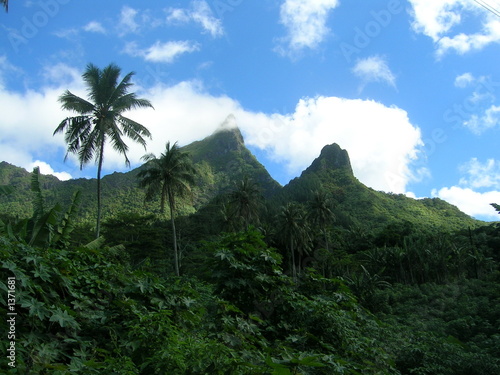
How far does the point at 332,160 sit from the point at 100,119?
9162 cm

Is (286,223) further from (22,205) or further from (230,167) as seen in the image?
(230,167)

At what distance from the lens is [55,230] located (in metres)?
7.95

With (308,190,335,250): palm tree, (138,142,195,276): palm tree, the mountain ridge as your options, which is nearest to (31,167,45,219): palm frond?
(138,142,195,276): palm tree

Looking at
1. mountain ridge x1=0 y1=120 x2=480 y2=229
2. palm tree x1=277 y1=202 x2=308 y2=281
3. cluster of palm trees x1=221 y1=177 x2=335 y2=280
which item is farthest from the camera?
mountain ridge x1=0 y1=120 x2=480 y2=229

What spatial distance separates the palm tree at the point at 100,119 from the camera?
1633 centimetres

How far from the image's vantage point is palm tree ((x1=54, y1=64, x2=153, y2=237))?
643 inches

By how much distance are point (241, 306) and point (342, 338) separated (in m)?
1.14

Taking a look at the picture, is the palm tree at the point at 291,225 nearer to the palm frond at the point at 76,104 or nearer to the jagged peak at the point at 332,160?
the palm frond at the point at 76,104

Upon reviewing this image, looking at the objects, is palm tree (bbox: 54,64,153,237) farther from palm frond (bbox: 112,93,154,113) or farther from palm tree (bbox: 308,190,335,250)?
palm tree (bbox: 308,190,335,250)

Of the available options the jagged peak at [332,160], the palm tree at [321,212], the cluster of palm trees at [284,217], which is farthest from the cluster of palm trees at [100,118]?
the jagged peak at [332,160]

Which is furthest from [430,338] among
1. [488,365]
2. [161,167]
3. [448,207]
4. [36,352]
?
[448,207]

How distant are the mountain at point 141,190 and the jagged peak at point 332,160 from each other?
12.5 metres

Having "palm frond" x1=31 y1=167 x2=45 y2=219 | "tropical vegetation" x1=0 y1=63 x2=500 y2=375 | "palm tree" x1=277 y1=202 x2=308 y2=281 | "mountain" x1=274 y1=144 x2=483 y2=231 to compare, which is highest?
"mountain" x1=274 y1=144 x2=483 y2=231

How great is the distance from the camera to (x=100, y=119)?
16.5m
